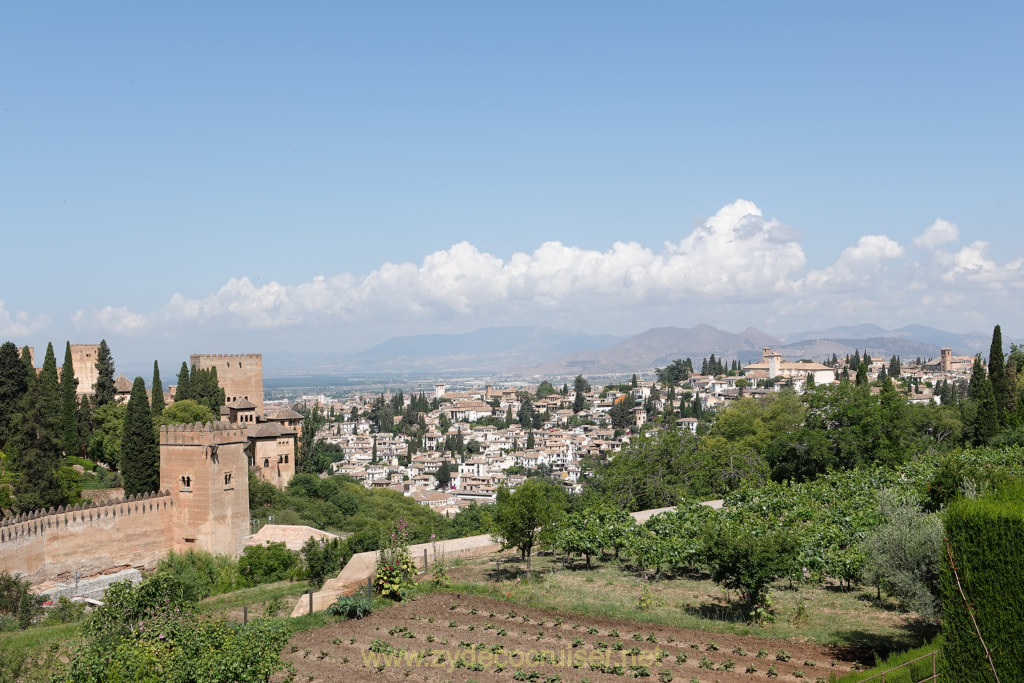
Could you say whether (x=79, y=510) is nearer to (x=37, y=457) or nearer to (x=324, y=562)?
(x=37, y=457)

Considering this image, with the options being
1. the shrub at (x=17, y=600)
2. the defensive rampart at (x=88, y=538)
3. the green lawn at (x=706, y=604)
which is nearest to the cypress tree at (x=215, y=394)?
the defensive rampart at (x=88, y=538)

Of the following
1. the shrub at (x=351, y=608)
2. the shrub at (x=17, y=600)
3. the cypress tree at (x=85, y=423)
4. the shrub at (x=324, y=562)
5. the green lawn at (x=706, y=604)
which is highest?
the cypress tree at (x=85, y=423)

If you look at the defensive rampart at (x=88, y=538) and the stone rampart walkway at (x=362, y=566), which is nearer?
the stone rampart walkway at (x=362, y=566)

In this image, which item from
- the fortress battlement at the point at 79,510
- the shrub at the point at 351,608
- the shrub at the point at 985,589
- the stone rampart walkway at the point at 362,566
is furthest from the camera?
the fortress battlement at the point at 79,510

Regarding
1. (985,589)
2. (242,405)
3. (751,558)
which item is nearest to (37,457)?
(242,405)

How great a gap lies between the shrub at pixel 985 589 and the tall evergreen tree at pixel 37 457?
2865 centimetres

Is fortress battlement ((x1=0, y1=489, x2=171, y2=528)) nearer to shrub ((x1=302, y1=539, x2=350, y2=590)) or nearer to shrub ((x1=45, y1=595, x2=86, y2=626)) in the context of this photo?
shrub ((x1=45, y1=595, x2=86, y2=626))

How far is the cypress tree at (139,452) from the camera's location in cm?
3272

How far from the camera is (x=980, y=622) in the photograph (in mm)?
8406

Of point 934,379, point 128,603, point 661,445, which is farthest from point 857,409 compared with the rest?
point 934,379

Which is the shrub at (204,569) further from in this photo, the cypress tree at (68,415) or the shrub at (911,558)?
the shrub at (911,558)

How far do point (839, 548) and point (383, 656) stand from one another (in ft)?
30.1

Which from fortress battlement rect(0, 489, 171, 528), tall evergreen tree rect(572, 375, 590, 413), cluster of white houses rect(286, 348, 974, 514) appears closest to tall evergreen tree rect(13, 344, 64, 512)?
fortress battlement rect(0, 489, 171, 528)

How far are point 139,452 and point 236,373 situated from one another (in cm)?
1936
